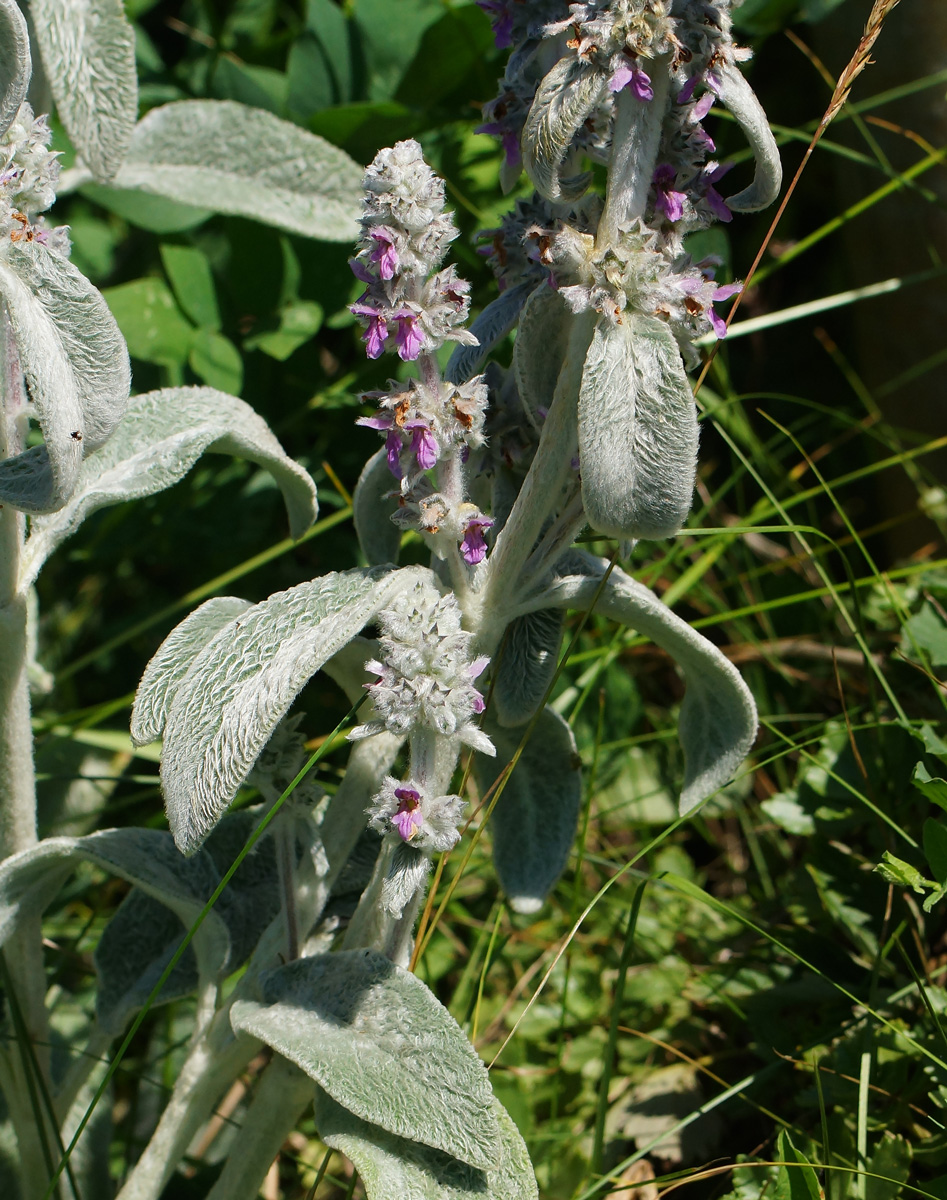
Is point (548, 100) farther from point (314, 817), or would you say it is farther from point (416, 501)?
point (314, 817)

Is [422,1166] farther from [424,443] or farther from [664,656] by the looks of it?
[664,656]

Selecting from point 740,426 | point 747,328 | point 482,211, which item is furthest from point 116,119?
point 740,426

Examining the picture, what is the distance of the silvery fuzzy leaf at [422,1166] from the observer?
975 millimetres

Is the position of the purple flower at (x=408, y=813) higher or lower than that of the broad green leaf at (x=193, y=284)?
lower

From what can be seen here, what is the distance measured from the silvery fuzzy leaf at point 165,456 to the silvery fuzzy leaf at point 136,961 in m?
0.42

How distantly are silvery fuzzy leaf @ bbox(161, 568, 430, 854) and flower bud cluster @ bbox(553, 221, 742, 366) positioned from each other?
11.6 inches

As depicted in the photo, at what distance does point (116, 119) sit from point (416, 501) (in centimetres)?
77

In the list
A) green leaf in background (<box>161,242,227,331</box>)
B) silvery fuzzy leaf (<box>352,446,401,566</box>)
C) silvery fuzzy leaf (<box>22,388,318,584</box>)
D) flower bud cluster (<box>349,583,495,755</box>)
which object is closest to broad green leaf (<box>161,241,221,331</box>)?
green leaf in background (<box>161,242,227,331</box>)

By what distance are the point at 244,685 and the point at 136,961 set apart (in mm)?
548

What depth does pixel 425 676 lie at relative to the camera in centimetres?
95

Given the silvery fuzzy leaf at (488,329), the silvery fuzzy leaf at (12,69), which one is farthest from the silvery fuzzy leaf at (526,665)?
the silvery fuzzy leaf at (12,69)

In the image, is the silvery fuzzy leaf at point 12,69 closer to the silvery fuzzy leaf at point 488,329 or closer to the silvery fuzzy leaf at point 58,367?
the silvery fuzzy leaf at point 58,367

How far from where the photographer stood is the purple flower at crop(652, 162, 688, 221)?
0.96 metres

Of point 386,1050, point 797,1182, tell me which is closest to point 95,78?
point 386,1050
